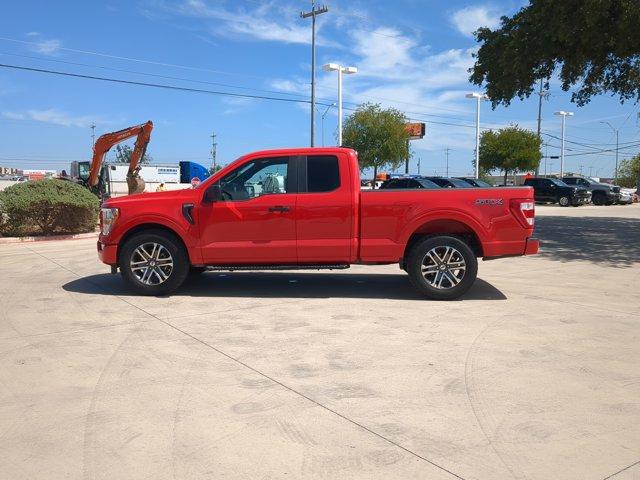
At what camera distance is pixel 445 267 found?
729 cm

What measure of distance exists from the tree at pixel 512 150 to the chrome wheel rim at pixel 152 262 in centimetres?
4818

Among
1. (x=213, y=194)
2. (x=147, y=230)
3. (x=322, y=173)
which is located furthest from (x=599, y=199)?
(x=147, y=230)

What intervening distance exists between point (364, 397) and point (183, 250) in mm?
4057

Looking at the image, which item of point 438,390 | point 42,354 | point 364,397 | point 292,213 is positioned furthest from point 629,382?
point 42,354

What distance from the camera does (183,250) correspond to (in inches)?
293

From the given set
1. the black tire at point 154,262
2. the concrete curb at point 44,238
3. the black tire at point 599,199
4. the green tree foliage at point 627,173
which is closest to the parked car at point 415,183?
the concrete curb at point 44,238

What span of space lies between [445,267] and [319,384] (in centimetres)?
340

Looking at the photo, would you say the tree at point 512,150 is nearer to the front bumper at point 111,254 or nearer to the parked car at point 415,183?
the parked car at point 415,183

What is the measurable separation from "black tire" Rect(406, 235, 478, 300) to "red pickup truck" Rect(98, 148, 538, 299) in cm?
1

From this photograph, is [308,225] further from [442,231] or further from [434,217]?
[442,231]

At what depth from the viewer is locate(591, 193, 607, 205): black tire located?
3600 centimetres

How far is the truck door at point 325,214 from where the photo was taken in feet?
23.8

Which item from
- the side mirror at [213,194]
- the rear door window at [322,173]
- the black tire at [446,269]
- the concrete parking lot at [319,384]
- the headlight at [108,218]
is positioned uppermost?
the rear door window at [322,173]

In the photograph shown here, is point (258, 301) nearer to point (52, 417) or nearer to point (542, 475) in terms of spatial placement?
point (52, 417)
